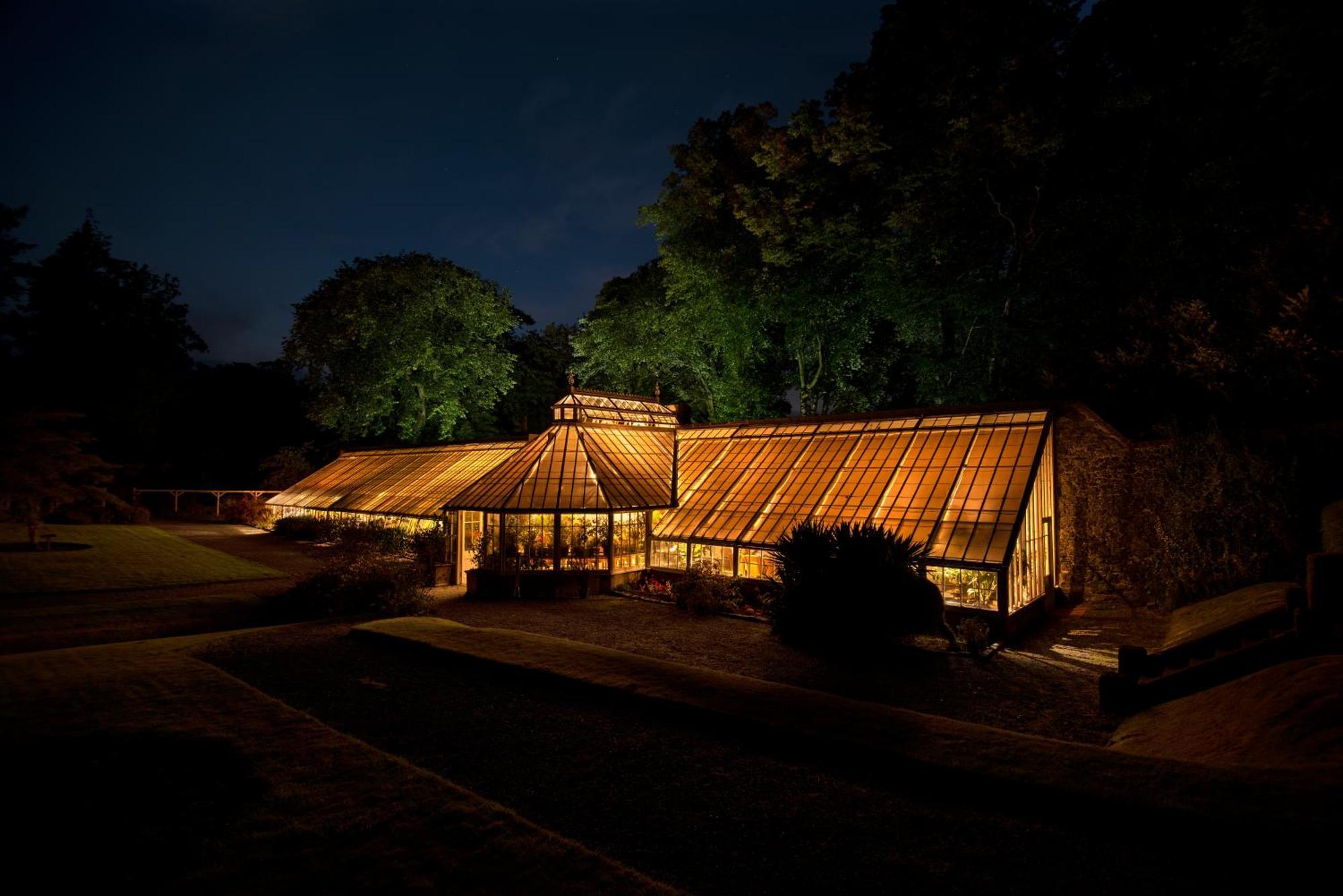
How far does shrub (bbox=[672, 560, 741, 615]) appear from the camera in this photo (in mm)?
12734

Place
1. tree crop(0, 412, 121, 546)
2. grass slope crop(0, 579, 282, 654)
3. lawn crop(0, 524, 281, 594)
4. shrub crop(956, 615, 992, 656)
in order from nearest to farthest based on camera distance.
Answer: tree crop(0, 412, 121, 546), shrub crop(956, 615, 992, 656), grass slope crop(0, 579, 282, 654), lawn crop(0, 524, 281, 594)

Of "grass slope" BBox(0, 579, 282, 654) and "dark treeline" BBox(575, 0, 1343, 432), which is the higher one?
"dark treeline" BBox(575, 0, 1343, 432)

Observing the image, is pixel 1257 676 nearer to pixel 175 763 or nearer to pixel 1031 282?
pixel 175 763

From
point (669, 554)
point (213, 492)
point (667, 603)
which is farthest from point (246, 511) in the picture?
point (667, 603)

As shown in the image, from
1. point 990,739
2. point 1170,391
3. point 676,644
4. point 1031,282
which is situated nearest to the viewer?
point 990,739

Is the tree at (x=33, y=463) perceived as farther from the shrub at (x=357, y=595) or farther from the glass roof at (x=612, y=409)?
the glass roof at (x=612, y=409)

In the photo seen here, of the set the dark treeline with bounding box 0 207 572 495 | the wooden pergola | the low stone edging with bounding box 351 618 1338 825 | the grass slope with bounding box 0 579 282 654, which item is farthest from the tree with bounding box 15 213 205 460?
the low stone edging with bounding box 351 618 1338 825

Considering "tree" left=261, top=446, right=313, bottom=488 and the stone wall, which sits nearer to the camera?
the stone wall

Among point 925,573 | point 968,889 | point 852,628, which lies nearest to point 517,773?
point 968,889

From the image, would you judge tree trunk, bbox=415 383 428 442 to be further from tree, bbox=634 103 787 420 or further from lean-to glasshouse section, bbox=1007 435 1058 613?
A: lean-to glasshouse section, bbox=1007 435 1058 613

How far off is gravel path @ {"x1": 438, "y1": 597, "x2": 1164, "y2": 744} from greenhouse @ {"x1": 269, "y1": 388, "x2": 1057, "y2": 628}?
3.35 feet

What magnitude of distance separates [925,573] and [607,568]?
7.13 meters

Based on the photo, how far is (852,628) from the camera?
31.7ft

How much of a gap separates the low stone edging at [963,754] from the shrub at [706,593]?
14.6 feet
